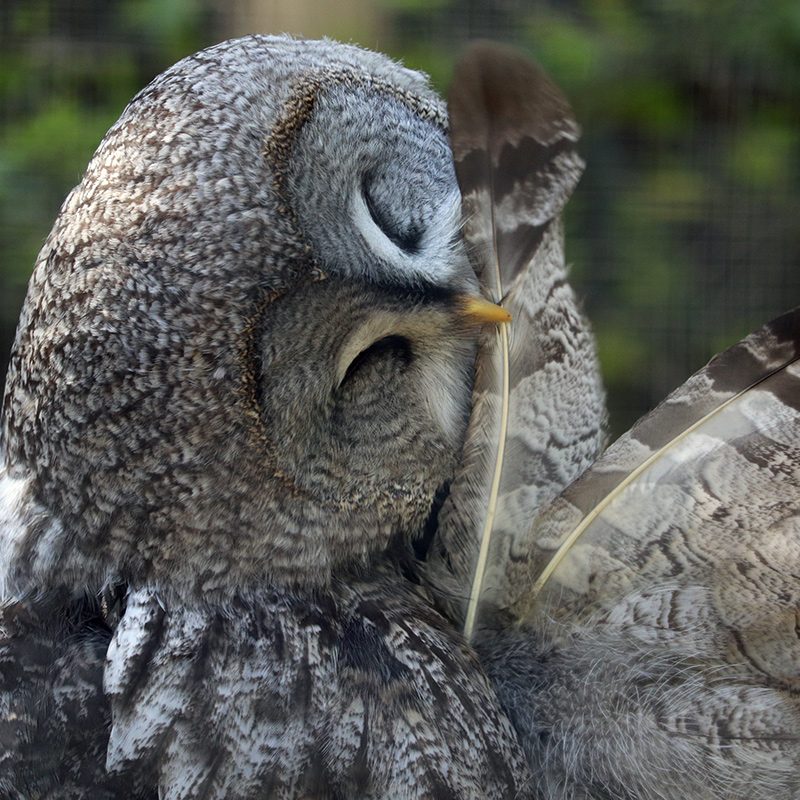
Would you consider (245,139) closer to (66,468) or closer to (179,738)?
(66,468)

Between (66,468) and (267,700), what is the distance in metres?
0.20

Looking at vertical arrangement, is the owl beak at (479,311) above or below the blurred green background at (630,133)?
above

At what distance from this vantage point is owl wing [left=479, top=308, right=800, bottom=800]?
80cm

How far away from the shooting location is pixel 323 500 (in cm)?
82

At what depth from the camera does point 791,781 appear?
32.4 inches

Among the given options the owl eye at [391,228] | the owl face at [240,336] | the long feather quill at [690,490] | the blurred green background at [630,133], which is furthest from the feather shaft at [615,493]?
the blurred green background at [630,133]

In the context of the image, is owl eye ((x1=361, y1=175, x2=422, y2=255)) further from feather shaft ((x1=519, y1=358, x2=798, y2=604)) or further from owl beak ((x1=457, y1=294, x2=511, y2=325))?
feather shaft ((x1=519, y1=358, x2=798, y2=604))

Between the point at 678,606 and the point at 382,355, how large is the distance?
0.88 feet

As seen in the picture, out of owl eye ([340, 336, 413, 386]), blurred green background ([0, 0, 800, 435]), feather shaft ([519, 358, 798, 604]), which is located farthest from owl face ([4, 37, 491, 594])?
blurred green background ([0, 0, 800, 435])

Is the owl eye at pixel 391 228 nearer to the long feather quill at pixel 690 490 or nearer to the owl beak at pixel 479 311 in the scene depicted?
the owl beak at pixel 479 311

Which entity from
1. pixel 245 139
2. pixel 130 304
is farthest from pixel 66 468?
pixel 245 139

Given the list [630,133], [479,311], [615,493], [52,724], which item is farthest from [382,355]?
[630,133]

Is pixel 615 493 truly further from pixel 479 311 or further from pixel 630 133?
pixel 630 133

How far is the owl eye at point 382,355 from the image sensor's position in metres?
0.80
